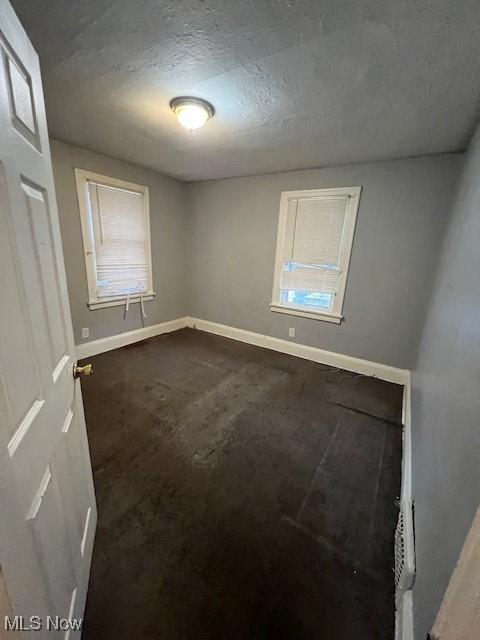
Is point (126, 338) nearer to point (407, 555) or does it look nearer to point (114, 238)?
point (114, 238)

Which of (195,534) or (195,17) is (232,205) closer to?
(195,17)

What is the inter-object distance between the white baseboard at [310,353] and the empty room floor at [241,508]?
262 mm

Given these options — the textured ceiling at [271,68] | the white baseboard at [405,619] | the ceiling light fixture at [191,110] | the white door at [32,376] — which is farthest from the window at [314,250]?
the white door at [32,376]

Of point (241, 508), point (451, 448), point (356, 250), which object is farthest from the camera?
point (356, 250)

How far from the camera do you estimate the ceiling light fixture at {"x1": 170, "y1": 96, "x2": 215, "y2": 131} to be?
1703 millimetres

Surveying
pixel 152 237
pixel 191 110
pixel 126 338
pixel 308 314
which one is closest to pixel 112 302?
pixel 126 338

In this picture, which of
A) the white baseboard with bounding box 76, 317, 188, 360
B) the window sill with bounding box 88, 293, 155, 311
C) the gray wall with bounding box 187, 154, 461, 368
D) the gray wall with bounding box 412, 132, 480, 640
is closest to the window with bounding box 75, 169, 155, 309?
the window sill with bounding box 88, 293, 155, 311

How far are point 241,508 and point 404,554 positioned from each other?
806 millimetres

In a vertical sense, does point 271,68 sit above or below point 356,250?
above

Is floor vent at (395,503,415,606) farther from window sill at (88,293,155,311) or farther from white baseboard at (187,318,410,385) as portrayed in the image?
window sill at (88,293,155,311)

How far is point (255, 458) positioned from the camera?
184 centimetres

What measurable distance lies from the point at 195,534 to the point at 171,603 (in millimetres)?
275

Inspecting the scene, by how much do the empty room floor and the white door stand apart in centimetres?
33

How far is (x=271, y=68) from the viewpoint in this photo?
4.47 ft
